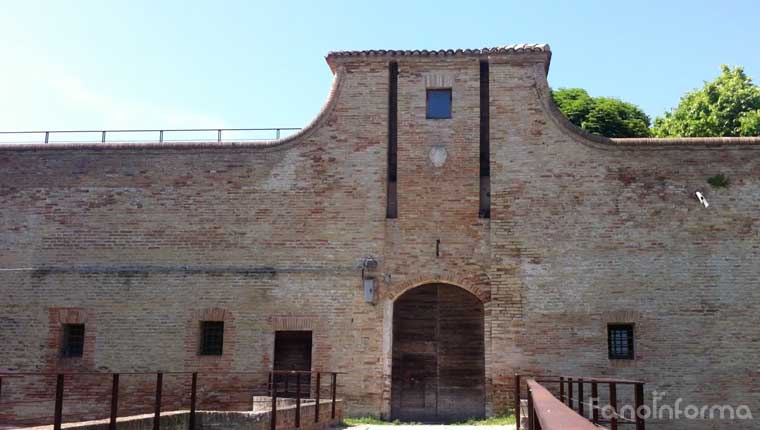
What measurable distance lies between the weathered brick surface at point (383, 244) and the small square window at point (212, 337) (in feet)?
0.98

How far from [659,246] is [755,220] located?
81.1 inches

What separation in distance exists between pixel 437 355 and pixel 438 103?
558cm

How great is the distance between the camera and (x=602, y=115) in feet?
99.8

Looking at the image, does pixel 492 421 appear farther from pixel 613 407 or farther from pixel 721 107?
pixel 721 107

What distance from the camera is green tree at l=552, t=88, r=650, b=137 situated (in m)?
30.3

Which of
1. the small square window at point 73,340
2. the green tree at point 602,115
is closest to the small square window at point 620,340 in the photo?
the small square window at point 73,340

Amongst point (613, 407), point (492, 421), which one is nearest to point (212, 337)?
point (492, 421)

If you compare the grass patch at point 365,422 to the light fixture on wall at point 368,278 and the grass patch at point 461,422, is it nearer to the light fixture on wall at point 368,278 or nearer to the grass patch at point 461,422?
the grass patch at point 461,422

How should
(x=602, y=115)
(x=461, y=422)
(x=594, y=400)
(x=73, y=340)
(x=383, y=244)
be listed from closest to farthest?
(x=594, y=400) → (x=461, y=422) → (x=383, y=244) → (x=73, y=340) → (x=602, y=115)

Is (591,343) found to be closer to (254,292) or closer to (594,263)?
(594,263)

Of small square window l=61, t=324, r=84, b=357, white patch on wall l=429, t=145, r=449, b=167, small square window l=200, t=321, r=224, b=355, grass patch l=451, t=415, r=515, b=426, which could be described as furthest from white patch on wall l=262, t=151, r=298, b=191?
grass patch l=451, t=415, r=515, b=426

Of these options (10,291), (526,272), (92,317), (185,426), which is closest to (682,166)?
(526,272)

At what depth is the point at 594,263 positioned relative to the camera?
1608 cm

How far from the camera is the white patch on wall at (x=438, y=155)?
663 inches
